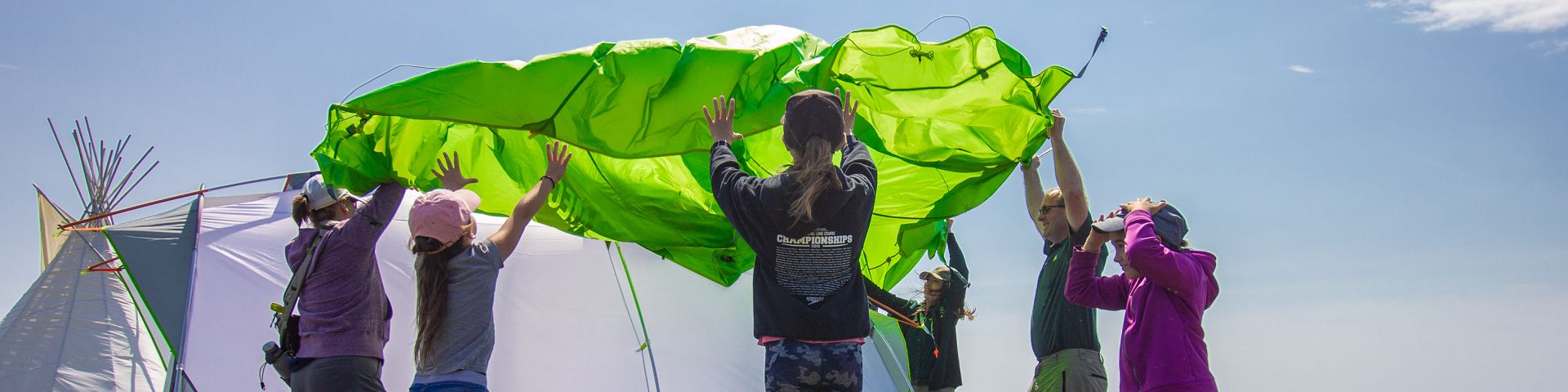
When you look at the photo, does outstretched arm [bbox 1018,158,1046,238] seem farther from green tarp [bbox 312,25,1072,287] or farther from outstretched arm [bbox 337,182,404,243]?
outstretched arm [bbox 337,182,404,243]

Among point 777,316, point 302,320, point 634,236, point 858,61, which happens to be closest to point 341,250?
point 302,320

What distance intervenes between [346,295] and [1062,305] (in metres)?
2.30

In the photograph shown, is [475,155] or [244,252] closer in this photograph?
[475,155]

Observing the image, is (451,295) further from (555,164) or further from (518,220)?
(555,164)

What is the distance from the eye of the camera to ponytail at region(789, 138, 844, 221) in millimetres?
2191

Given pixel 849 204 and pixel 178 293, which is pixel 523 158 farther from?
pixel 849 204

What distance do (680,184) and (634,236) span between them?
0.30 metres

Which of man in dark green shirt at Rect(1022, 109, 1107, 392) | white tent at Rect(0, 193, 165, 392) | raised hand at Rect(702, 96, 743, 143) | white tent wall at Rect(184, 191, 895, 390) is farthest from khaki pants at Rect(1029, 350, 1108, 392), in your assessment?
white tent at Rect(0, 193, 165, 392)

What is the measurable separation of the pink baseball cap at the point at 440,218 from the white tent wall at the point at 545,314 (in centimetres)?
148

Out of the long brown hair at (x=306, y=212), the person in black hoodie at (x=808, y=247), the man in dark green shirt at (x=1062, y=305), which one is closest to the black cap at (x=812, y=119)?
the person in black hoodie at (x=808, y=247)

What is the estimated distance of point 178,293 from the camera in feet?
12.9

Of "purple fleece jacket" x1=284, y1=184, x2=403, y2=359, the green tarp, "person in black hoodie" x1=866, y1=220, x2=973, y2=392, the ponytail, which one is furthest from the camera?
"person in black hoodie" x1=866, y1=220, x2=973, y2=392

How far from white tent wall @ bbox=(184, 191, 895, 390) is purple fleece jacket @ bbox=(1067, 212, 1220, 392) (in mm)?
1901

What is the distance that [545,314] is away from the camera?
13.3 ft
